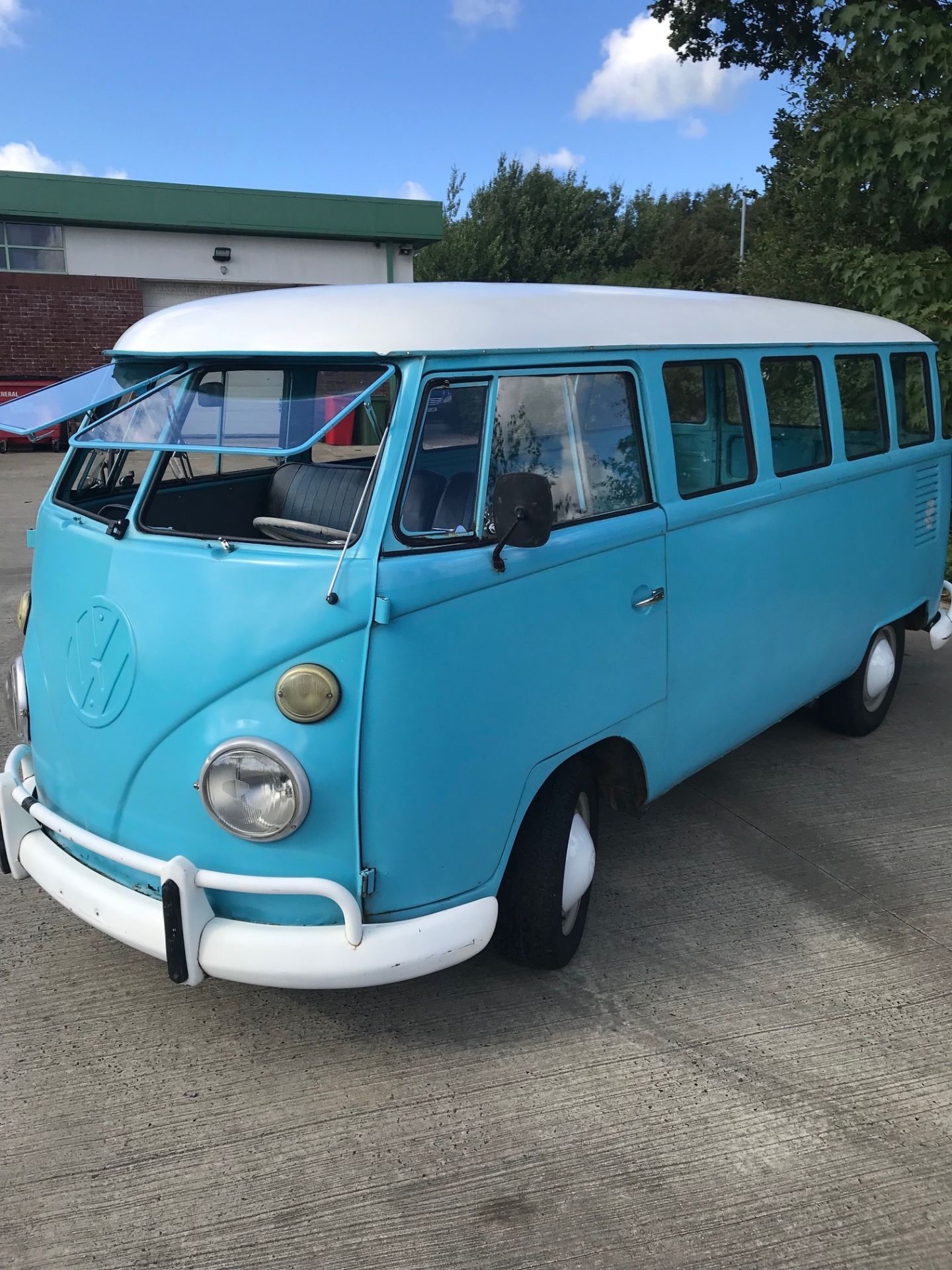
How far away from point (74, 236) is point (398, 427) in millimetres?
23641

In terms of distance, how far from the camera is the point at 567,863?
3.22 m

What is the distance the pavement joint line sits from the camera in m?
3.64

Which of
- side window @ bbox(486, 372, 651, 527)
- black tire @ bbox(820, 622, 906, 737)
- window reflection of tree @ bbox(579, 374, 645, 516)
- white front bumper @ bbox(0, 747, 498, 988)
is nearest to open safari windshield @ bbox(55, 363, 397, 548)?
side window @ bbox(486, 372, 651, 527)

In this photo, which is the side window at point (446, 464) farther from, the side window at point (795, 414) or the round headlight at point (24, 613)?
the side window at point (795, 414)

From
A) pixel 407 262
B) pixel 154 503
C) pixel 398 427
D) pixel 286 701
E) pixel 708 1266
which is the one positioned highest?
pixel 407 262

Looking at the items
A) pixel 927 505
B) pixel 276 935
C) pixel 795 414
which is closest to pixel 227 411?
pixel 276 935

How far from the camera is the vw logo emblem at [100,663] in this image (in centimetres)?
279

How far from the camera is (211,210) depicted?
2325 centimetres

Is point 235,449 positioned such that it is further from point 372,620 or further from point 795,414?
point 795,414

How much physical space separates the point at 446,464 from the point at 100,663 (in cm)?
110

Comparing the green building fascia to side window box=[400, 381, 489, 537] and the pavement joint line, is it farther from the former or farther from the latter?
side window box=[400, 381, 489, 537]

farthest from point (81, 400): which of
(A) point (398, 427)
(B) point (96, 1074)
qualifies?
(B) point (96, 1074)

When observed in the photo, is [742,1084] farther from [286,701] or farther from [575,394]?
[575,394]

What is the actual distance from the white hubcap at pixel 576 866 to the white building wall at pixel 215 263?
2159 cm
